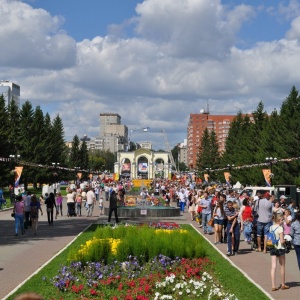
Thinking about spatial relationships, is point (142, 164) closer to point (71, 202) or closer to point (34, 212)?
point (71, 202)

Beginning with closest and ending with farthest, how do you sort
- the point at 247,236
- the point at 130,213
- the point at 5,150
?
the point at 247,236
the point at 130,213
the point at 5,150

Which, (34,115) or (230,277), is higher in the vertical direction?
(34,115)

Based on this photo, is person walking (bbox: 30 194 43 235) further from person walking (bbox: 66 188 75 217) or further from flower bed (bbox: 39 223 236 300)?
person walking (bbox: 66 188 75 217)

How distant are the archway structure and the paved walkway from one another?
156276 millimetres

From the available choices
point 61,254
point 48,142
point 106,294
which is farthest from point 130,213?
point 48,142

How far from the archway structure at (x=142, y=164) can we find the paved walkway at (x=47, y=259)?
156 meters

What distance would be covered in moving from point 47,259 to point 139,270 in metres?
3.94

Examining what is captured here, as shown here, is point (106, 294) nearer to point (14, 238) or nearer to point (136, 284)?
point (136, 284)

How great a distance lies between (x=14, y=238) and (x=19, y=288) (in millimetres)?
10785

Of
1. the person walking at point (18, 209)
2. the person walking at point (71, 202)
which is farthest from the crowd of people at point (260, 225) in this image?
the person walking at point (71, 202)

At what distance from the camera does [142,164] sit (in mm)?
181625

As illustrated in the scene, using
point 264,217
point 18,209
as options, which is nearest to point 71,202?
point 18,209

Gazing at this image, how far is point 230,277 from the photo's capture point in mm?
13023

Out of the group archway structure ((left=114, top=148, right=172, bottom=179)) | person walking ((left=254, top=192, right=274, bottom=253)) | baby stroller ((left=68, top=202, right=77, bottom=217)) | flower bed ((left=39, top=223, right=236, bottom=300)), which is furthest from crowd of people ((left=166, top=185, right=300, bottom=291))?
archway structure ((left=114, top=148, right=172, bottom=179))
